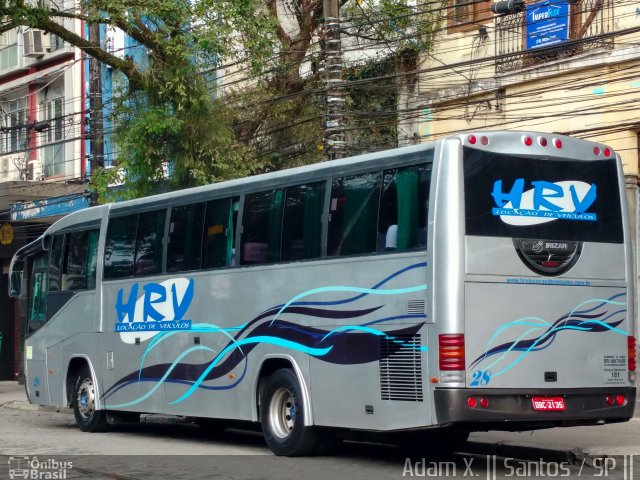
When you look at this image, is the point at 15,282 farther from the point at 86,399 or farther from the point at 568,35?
the point at 568,35

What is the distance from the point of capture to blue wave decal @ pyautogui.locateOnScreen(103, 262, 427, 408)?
11539 millimetres

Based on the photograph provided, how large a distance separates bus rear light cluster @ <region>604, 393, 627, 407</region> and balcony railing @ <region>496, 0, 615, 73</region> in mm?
7675

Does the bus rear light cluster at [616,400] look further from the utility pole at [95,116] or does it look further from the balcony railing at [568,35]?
the utility pole at [95,116]

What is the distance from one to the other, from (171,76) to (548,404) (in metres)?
11.1

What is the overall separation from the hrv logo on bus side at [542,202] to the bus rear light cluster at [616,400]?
5.88 ft

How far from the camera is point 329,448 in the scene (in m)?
12.8

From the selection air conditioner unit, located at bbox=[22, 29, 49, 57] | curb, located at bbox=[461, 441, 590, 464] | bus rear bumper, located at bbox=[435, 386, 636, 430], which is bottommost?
curb, located at bbox=[461, 441, 590, 464]

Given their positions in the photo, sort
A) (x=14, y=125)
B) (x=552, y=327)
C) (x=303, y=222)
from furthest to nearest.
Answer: (x=14, y=125)
(x=303, y=222)
(x=552, y=327)

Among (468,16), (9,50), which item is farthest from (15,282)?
(9,50)

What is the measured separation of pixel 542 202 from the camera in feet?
37.2

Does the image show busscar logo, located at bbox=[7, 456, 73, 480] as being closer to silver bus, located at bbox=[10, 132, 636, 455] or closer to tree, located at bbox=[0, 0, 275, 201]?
silver bus, located at bbox=[10, 132, 636, 455]

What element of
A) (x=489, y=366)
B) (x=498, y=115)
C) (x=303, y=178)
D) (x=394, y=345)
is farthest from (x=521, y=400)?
(x=498, y=115)

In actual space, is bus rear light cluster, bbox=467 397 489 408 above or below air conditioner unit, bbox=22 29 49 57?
below

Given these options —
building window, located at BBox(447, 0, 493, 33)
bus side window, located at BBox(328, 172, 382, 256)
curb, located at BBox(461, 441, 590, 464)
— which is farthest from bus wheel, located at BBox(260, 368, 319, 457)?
building window, located at BBox(447, 0, 493, 33)
